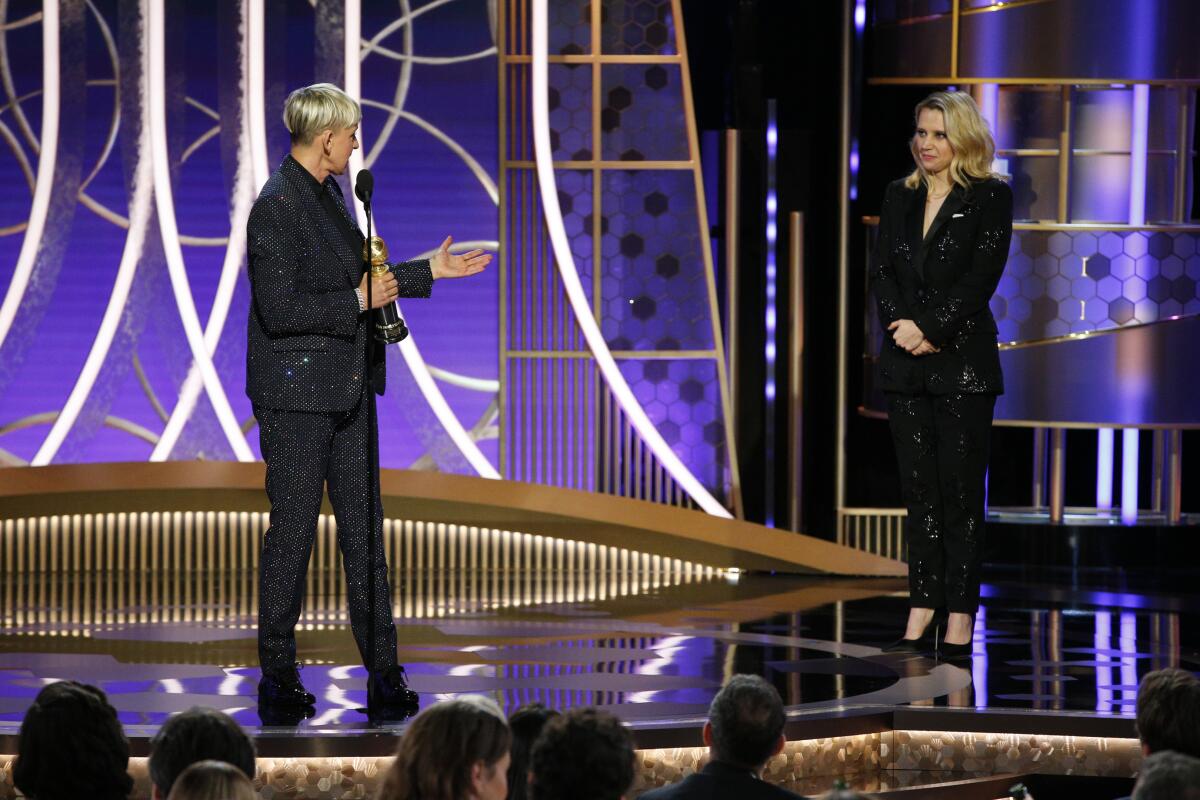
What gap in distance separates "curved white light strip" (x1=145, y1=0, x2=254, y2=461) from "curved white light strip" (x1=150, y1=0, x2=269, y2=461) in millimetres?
55

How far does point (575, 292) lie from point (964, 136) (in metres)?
2.42

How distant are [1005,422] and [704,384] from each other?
108 centimetres

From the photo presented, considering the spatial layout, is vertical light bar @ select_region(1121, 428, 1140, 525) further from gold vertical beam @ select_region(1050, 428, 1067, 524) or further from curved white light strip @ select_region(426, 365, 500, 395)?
curved white light strip @ select_region(426, 365, 500, 395)

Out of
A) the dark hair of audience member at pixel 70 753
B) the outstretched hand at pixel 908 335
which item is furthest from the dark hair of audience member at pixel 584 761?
the outstretched hand at pixel 908 335

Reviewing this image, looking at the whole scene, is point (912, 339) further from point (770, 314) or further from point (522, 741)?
point (770, 314)

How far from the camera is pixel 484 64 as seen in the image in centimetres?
618

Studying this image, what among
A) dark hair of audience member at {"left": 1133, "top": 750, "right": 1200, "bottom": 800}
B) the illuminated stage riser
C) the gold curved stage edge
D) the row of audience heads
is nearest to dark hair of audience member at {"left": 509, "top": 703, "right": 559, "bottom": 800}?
the row of audience heads

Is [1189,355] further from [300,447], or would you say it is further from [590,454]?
[300,447]

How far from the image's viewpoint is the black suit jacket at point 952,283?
3.95 m

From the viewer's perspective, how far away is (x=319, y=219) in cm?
320

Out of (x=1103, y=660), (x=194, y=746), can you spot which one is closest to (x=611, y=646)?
(x=1103, y=660)

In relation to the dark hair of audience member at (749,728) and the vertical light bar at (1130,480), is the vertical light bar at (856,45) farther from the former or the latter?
the dark hair of audience member at (749,728)

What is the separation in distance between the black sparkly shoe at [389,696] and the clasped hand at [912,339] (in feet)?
4.60

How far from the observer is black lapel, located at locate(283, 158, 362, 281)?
3197mm
